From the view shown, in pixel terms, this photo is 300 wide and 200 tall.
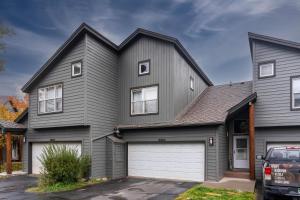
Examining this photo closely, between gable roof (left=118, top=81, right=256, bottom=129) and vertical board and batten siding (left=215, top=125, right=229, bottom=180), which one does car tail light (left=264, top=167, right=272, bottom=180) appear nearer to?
gable roof (left=118, top=81, right=256, bottom=129)

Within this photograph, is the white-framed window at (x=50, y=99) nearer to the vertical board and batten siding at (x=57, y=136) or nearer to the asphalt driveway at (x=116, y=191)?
the vertical board and batten siding at (x=57, y=136)

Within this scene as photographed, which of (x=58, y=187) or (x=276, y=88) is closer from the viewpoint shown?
(x=58, y=187)

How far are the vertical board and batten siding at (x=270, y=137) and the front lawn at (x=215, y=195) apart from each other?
436 cm

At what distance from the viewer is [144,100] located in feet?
51.9

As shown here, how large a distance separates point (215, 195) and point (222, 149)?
4192 millimetres

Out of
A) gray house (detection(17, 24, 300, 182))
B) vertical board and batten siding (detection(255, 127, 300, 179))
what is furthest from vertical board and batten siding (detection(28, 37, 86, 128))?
vertical board and batten siding (detection(255, 127, 300, 179))

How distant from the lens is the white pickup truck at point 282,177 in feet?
24.8

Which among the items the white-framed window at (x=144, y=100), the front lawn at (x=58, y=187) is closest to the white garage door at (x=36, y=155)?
the front lawn at (x=58, y=187)

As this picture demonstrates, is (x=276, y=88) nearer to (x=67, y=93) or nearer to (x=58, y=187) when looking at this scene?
(x=67, y=93)

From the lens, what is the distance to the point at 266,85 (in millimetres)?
13703

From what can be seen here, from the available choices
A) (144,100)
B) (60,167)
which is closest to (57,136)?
(60,167)

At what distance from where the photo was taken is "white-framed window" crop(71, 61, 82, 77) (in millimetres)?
14875

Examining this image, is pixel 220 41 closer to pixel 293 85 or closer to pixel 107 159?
pixel 293 85

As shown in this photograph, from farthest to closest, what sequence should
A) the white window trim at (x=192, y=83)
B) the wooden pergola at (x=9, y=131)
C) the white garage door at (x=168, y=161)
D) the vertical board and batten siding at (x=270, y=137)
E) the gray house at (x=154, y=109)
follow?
1. the white window trim at (x=192, y=83)
2. the wooden pergola at (x=9, y=131)
3. the white garage door at (x=168, y=161)
4. the gray house at (x=154, y=109)
5. the vertical board and batten siding at (x=270, y=137)
